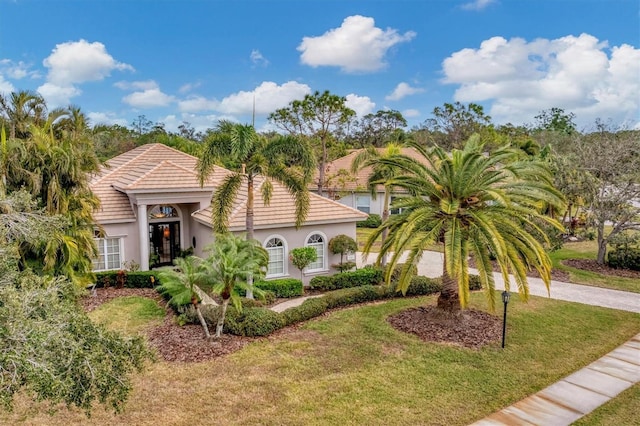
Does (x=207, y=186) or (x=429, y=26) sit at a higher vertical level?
(x=429, y=26)

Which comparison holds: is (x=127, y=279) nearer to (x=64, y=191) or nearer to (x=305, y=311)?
(x=64, y=191)

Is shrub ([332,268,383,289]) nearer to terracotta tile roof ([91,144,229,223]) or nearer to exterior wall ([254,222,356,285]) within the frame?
exterior wall ([254,222,356,285])

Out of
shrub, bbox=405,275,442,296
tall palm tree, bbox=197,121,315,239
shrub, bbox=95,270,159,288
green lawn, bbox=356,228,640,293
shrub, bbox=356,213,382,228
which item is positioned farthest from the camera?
shrub, bbox=356,213,382,228

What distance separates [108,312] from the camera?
1549cm

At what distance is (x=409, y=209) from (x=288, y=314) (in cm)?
529

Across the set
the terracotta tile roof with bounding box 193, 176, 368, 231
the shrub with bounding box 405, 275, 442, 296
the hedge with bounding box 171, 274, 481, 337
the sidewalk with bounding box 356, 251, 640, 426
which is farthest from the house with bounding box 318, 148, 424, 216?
the sidewalk with bounding box 356, 251, 640, 426

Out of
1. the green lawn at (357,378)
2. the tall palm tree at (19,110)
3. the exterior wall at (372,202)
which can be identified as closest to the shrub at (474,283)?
the green lawn at (357,378)

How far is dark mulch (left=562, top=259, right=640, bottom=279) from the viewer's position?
2094 cm

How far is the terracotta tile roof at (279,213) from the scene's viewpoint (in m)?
18.1

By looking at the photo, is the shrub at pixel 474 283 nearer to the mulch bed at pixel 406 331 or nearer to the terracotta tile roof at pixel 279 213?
the mulch bed at pixel 406 331

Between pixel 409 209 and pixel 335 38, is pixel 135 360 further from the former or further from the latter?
pixel 335 38

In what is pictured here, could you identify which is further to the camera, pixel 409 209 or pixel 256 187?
pixel 256 187

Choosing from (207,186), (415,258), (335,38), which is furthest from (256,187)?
(415,258)

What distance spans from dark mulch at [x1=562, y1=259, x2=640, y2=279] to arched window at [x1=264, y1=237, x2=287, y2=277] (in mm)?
15181
